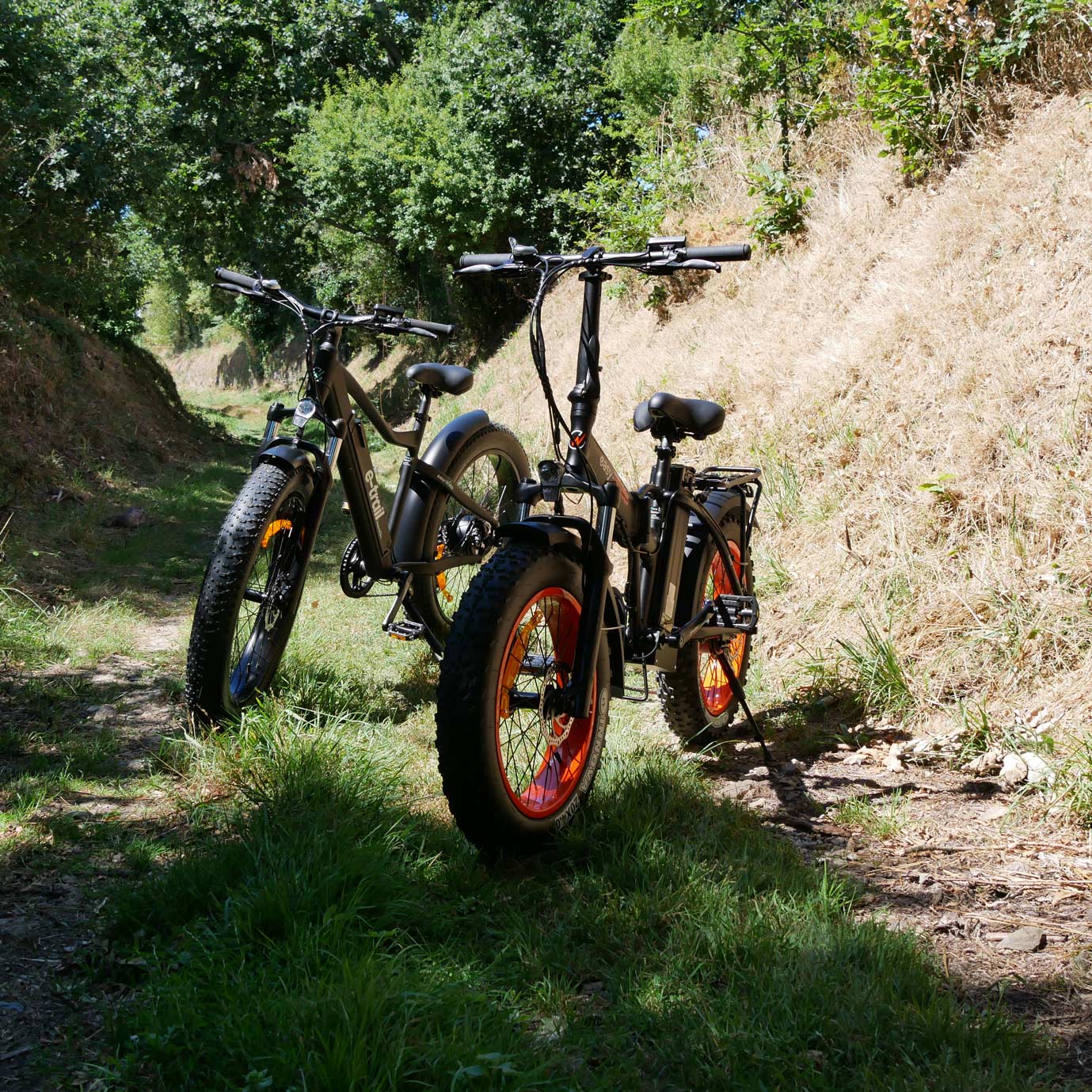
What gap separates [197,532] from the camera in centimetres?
902

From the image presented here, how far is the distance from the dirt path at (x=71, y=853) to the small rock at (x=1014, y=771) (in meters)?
3.02

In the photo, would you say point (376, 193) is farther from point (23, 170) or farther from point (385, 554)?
point (385, 554)

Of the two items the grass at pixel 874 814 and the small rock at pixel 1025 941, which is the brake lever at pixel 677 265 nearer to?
the grass at pixel 874 814

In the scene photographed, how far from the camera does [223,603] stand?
12.5ft

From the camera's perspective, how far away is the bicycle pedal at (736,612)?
425 cm

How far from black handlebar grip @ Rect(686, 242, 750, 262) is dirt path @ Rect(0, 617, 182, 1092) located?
2.54m

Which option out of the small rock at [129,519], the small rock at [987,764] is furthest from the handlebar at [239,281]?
the small rock at [129,519]

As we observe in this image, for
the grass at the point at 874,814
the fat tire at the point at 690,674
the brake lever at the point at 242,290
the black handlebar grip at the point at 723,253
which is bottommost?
the grass at the point at 874,814

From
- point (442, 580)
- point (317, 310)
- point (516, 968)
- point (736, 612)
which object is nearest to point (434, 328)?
point (317, 310)

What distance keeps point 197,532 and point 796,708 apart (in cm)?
605

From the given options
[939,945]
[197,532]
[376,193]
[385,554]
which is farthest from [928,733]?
[376,193]

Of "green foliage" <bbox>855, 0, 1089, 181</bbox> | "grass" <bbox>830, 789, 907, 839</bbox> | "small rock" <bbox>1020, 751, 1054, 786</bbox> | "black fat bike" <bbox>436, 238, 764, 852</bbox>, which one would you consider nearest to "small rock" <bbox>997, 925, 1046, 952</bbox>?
"grass" <bbox>830, 789, 907, 839</bbox>

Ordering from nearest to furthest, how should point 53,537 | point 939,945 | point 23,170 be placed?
1. point 939,945
2. point 53,537
3. point 23,170

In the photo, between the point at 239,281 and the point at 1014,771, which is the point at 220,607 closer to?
the point at 239,281
